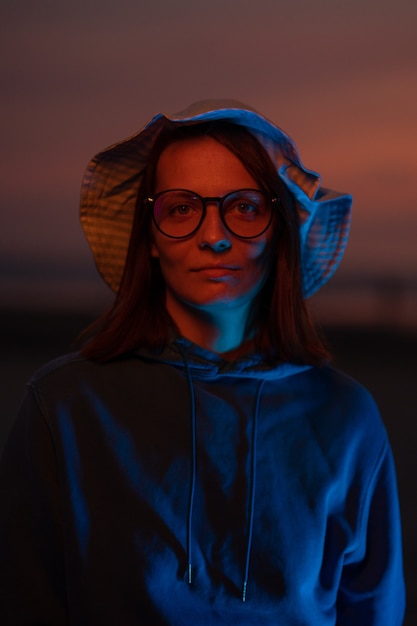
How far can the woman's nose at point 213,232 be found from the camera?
3.65ft

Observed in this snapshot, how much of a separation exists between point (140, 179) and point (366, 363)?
1.18 m

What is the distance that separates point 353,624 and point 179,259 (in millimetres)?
611

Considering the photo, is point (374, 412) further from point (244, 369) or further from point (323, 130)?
point (323, 130)

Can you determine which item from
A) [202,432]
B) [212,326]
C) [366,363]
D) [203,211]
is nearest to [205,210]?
[203,211]

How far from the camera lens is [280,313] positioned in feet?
4.11

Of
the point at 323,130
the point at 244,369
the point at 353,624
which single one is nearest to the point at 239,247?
the point at 244,369

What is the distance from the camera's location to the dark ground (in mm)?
2074

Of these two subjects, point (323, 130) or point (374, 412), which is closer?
point (374, 412)

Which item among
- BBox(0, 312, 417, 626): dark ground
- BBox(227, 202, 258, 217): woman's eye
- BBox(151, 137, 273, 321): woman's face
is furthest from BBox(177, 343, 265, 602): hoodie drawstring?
BBox(0, 312, 417, 626): dark ground

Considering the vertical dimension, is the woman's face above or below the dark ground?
above

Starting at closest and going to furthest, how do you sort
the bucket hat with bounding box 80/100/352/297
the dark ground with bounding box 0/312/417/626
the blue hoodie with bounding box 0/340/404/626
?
1. the blue hoodie with bounding box 0/340/404/626
2. the bucket hat with bounding box 80/100/352/297
3. the dark ground with bounding box 0/312/417/626

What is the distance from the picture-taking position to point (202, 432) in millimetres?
1141

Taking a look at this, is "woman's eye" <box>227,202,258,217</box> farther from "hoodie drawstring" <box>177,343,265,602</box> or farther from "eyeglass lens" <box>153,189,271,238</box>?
"hoodie drawstring" <box>177,343,265,602</box>

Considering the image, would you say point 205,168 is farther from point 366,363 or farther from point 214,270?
point 366,363
